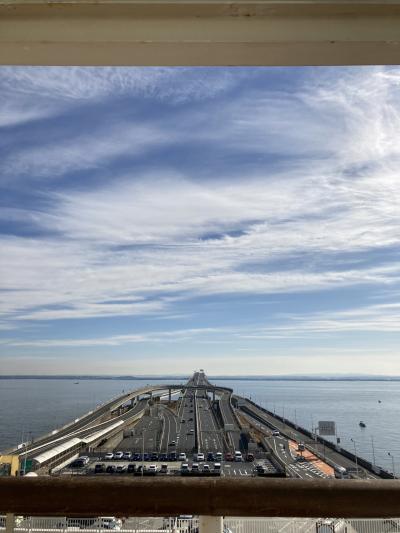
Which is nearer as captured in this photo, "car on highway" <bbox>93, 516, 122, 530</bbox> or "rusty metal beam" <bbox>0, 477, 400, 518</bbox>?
"rusty metal beam" <bbox>0, 477, 400, 518</bbox>

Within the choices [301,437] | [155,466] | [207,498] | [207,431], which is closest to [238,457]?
[155,466]

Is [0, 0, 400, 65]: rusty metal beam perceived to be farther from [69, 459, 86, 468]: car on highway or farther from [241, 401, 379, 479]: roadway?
[241, 401, 379, 479]: roadway

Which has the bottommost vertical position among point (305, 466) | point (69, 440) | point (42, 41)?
point (305, 466)

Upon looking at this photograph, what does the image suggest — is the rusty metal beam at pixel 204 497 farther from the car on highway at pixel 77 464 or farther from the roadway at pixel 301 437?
the roadway at pixel 301 437

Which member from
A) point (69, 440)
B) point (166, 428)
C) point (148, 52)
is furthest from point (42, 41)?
point (166, 428)

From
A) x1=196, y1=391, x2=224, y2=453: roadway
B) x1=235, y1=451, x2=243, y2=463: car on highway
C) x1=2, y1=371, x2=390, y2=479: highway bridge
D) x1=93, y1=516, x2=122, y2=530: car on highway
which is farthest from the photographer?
x1=196, y1=391, x2=224, y2=453: roadway

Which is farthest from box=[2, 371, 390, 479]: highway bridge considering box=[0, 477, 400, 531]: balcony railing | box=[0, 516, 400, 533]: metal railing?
box=[0, 477, 400, 531]: balcony railing

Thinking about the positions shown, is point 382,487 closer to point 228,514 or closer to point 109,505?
point 228,514
